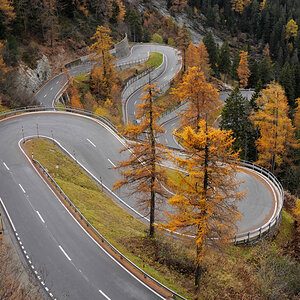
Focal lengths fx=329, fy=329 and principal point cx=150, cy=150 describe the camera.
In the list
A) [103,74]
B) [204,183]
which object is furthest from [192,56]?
[204,183]

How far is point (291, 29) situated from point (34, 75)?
109000 millimetres

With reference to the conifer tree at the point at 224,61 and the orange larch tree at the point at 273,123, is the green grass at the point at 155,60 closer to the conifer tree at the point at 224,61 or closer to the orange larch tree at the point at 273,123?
the conifer tree at the point at 224,61

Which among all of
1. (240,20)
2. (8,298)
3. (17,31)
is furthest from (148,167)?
(240,20)

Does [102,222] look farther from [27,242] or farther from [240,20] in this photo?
[240,20]

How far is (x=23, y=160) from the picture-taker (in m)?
31.9

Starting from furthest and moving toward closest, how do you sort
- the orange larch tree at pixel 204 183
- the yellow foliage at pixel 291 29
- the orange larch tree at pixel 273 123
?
the yellow foliage at pixel 291 29 < the orange larch tree at pixel 273 123 < the orange larch tree at pixel 204 183

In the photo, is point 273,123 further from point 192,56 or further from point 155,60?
point 155,60

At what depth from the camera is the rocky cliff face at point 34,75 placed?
54.4 metres

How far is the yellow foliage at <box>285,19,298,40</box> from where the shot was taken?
128 m

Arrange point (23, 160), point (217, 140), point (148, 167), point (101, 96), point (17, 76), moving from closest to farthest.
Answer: point (217, 140), point (148, 167), point (23, 160), point (17, 76), point (101, 96)

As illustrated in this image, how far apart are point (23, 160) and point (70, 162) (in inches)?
176

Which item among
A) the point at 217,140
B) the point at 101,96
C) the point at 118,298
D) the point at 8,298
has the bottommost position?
the point at 101,96

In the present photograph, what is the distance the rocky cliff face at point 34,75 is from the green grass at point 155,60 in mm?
24159

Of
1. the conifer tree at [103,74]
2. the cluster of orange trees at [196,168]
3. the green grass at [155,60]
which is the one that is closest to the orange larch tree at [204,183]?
the cluster of orange trees at [196,168]
